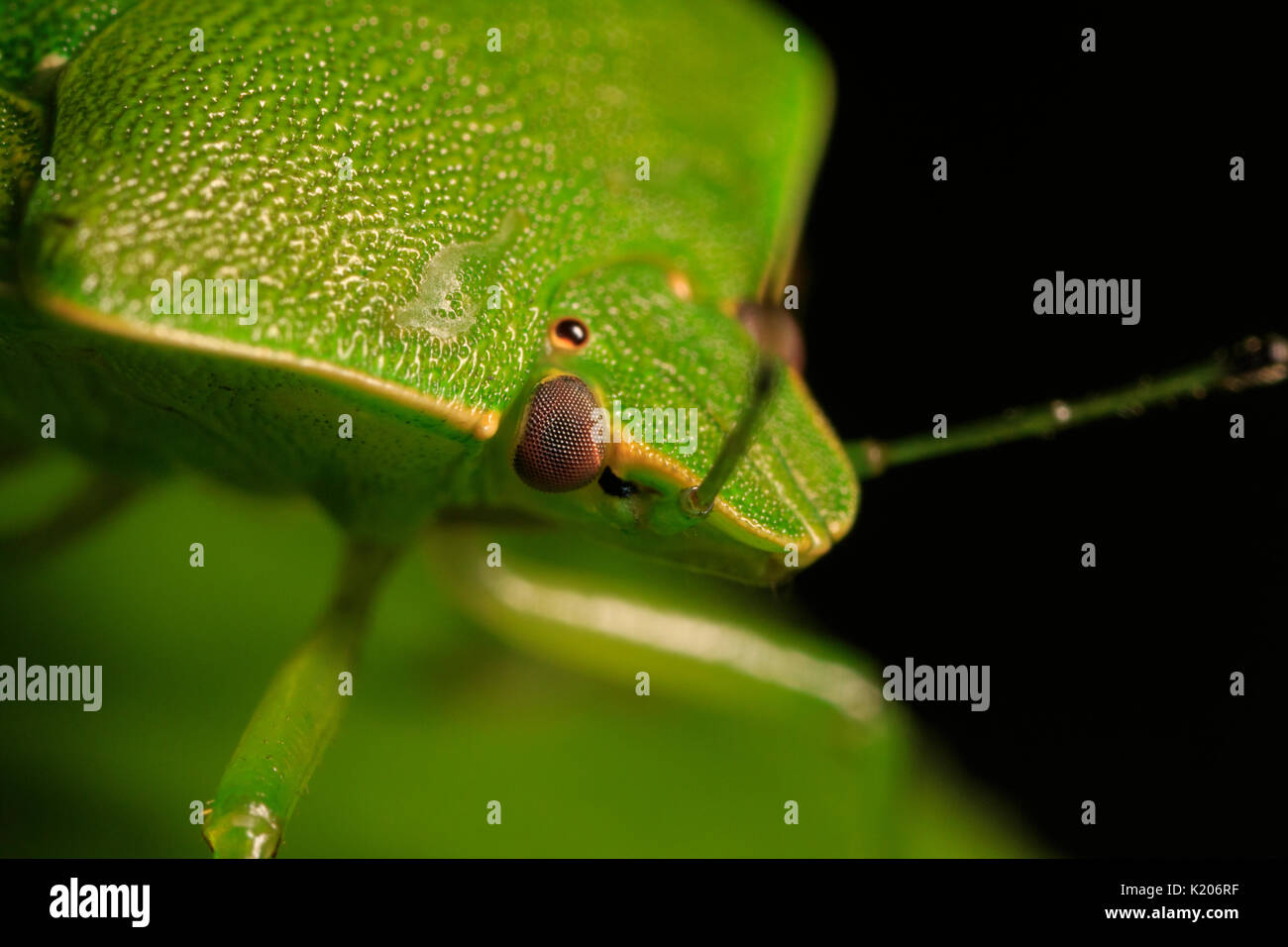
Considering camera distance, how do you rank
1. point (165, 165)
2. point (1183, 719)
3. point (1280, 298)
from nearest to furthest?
1. point (165, 165)
2. point (1280, 298)
3. point (1183, 719)

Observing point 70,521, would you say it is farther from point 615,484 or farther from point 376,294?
point 615,484

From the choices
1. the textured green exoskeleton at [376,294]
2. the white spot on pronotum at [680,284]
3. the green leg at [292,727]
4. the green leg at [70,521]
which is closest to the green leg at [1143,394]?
the textured green exoskeleton at [376,294]

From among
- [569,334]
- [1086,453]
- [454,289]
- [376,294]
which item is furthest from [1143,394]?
[1086,453]

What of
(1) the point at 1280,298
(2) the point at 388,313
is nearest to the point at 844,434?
(1) the point at 1280,298

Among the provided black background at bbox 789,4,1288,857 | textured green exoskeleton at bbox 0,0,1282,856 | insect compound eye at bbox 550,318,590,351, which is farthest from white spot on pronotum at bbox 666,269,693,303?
black background at bbox 789,4,1288,857

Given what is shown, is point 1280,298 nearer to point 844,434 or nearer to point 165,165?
point 844,434

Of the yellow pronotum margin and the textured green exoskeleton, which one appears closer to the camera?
the yellow pronotum margin

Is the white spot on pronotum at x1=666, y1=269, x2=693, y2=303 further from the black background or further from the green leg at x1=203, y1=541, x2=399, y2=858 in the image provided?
the black background
